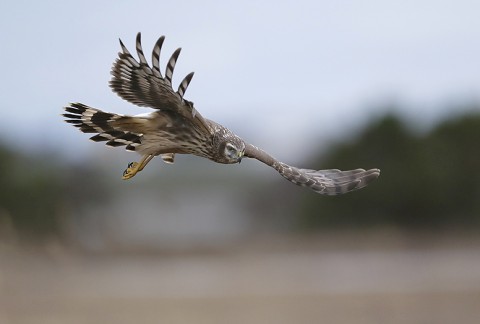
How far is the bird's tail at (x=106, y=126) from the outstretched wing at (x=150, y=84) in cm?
15

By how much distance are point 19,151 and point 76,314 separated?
1319 cm

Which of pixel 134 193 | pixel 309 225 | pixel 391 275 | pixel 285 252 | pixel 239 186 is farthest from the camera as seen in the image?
pixel 239 186

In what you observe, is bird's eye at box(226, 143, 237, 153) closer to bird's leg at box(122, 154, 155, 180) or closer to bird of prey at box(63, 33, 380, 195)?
bird of prey at box(63, 33, 380, 195)

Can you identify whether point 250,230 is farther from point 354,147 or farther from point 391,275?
point 391,275

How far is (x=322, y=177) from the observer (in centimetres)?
695

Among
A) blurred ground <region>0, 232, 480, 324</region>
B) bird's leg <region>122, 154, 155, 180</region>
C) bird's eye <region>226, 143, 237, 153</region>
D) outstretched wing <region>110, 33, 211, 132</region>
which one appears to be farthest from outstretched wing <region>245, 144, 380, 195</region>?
blurred ground <region>0, 232, 480, 324</region>

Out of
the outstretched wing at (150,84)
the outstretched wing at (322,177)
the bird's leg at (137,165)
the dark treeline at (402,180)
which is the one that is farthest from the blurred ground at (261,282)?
the outstretched wing at (150,84)

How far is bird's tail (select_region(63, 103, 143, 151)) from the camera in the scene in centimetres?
598

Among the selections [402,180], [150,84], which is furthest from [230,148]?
[402,180]

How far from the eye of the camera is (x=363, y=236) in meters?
33.2

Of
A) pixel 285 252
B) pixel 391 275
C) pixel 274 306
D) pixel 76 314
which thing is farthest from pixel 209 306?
pixel 285 252

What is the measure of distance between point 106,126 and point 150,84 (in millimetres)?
393

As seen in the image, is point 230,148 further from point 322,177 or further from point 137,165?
point 322,177

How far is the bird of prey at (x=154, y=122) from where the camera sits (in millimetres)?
5789
